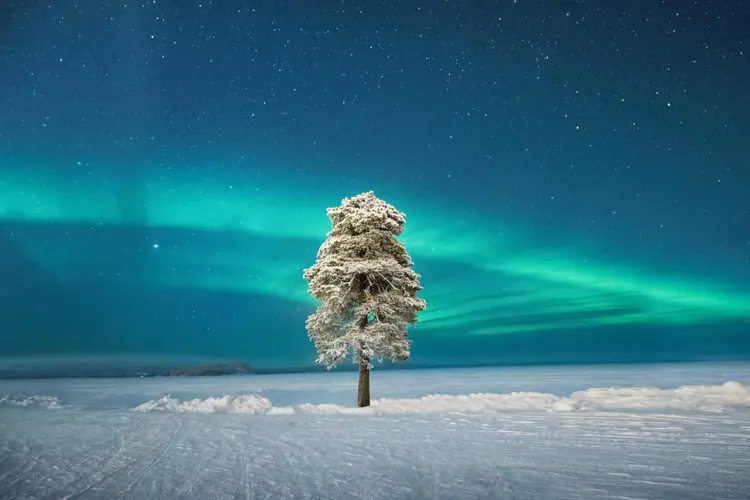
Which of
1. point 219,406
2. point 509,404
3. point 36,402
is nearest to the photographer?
point 509,404

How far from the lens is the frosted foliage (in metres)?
22.5

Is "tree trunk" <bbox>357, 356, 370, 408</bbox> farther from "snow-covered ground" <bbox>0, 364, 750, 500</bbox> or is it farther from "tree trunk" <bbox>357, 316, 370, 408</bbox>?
"snow-covered ground" <bbox>0, 364, 750, 500</bbox>

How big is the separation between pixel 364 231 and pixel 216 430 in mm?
11730

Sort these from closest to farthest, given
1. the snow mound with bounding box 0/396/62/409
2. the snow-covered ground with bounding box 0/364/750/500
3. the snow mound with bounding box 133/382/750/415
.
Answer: the snow-covered ground with bounding box 0/364/750/500 → the snow mound with bounding box 133/382/750/415 → the snow mound with bounding box 0/396/62/409

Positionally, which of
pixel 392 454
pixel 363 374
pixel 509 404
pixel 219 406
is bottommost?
pixel 219 406

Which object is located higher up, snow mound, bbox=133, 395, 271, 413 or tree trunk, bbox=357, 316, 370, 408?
tree trunk, bbox=357, 316, 370, 408

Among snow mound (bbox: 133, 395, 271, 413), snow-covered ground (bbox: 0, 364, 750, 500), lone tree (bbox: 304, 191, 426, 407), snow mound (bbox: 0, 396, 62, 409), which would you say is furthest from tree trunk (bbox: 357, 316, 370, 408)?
snow mound (bbox: 0, 396, 62, 409)

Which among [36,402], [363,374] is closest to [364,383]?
[363,374]

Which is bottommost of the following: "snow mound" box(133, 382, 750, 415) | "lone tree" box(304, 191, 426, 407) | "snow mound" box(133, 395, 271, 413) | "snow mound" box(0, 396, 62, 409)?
"snow mound" box(0, 396, 62, 409)

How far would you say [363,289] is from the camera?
23.5 m

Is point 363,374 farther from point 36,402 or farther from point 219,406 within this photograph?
point 36,402

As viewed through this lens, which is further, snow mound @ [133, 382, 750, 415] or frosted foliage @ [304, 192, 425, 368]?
frosted foliage @ [304, 192, 425, 368]

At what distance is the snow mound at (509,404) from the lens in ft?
68.3

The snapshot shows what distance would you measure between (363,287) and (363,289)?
19cm
